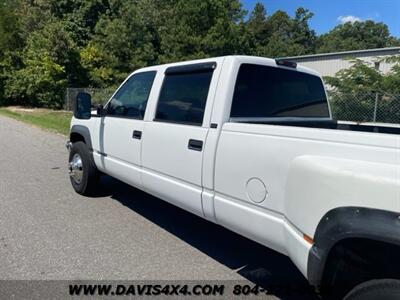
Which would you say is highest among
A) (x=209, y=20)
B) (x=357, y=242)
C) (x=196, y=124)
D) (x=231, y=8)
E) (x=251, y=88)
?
(x=231, y=8)

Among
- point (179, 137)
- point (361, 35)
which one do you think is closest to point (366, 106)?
point (179, 137)

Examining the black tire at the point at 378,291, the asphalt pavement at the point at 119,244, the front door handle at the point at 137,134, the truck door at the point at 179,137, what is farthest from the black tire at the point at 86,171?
the black tire at the point at 378,291

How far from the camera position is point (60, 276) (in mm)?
3744

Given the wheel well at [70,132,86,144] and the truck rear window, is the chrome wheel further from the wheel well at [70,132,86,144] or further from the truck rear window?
the truck rear window

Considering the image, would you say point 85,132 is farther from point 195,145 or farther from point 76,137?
point 195,145

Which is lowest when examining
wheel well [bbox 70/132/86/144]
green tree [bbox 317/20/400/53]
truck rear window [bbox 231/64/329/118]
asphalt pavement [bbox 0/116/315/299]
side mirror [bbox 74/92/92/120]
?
asphalt pavement [bbox 0/116/315/299]

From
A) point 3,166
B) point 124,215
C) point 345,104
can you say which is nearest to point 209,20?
point 345,104

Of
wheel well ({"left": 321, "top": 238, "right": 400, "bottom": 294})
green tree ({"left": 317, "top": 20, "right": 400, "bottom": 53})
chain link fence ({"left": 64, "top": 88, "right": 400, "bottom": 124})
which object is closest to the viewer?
wheel well ({"left": 321, "top": 238, "right": 400, "bottom": 294})

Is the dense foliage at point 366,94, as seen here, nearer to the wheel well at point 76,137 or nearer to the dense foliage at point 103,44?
the wheel well at point 76,137

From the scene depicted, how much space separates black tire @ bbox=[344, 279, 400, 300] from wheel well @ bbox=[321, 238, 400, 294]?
206 millimetres

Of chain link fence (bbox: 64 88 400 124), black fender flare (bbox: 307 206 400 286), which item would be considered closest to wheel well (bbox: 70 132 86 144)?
black fender flare (bbox: 307 206 400 286)

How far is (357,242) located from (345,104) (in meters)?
11.4

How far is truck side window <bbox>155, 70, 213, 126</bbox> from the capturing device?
3.95 m

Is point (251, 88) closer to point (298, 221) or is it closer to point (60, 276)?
point (298, 221)
